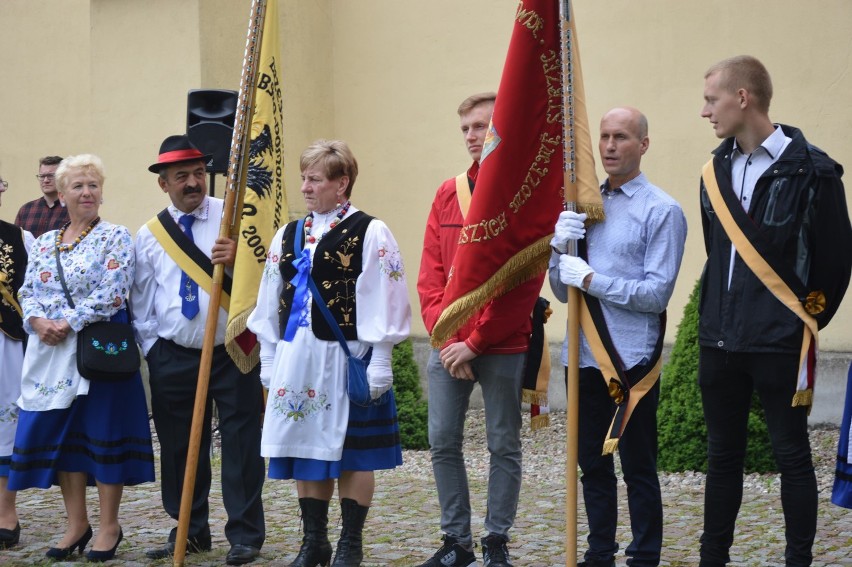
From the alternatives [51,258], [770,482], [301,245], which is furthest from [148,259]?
[770,482]

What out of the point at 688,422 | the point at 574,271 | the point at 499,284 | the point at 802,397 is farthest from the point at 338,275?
the point at 688,422

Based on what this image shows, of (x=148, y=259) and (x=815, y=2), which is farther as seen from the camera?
(x=815, y=2)

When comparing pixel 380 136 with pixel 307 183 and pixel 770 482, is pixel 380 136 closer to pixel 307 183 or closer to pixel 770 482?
pixel 770 482

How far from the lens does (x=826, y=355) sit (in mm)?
9805

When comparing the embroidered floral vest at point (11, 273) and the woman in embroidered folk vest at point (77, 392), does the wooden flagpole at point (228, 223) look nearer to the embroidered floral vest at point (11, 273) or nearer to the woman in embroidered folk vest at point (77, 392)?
the woman in embroidered folk vest at point (77, 392)

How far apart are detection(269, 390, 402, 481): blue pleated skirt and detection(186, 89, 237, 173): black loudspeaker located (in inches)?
179

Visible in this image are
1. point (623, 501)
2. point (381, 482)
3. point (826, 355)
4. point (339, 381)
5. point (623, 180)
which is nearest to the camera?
point (623, 180)

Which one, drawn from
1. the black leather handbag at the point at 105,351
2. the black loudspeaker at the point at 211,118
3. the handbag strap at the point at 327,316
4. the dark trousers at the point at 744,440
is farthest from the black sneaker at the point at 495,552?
the black loudspeaker at the point at 211,118

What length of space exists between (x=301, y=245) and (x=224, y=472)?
1.32 meters

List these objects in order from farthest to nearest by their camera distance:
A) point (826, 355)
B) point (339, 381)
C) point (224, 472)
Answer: point (826, 355), point (224, 472), point (339, 381)

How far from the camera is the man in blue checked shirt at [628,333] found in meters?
5.09

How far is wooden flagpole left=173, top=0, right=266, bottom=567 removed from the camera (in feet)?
18.9

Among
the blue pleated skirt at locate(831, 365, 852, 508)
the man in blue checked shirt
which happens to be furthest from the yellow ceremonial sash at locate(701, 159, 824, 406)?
the blue pleated skirt at locate(831, 365, 852, 508)

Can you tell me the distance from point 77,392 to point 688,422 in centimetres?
421
